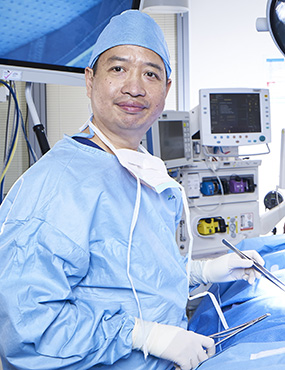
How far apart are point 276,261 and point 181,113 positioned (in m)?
0.99

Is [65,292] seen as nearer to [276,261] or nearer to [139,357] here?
[139,357]

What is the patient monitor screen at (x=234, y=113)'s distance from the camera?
2.53m

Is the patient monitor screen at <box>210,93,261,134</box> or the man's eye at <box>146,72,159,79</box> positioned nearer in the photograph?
the man's eye at <box>146,72,159,79</box>

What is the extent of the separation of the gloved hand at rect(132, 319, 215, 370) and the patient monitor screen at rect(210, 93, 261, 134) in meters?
1.57

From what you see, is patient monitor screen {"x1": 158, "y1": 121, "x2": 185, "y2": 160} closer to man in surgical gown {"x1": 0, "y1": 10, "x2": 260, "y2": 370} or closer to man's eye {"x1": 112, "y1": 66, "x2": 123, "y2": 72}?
man in surgical gown {"x1": 0, "y1": 10, "x2": 260, "y2": 370}

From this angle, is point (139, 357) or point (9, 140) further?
point (9, 140)

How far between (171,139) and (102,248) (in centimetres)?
133

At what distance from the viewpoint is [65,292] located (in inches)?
38.8

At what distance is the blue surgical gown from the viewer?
3.15ft

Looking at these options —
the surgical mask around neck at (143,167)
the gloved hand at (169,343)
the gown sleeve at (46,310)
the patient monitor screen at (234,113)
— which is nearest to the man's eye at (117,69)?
the surgical mask around neck at (143,167)

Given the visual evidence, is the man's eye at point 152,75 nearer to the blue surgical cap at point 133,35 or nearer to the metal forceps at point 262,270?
the blue surgical cap at point 133,35

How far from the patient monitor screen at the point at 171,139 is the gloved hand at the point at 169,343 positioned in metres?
1.23

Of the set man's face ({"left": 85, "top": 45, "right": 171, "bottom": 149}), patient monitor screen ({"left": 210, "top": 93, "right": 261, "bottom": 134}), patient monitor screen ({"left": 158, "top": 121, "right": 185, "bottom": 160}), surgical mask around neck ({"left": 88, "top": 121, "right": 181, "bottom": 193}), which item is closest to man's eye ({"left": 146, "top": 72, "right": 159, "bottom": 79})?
man's face ({"left": 85, "top": 45, "right": 171, "bottom": 149})

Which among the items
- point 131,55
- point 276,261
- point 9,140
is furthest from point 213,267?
point 9,140
